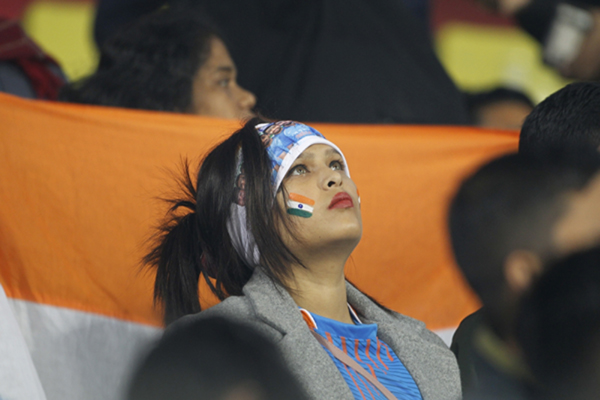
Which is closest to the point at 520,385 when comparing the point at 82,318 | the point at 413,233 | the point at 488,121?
the point at 82,318

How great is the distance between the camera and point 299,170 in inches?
60.6

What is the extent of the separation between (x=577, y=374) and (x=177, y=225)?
1.19 metres

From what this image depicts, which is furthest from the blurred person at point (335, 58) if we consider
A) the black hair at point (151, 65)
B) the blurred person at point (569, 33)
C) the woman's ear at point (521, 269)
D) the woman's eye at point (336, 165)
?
the woman's ear at point (521, 269)

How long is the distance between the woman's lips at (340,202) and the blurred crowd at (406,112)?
1.11ft

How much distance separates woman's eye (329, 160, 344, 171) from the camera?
160cm

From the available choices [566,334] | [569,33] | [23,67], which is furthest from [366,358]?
[23,67]

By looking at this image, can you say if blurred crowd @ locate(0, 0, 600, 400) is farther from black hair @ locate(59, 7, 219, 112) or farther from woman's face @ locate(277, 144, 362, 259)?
woman's face @ locate(277, 144, 362, 259)

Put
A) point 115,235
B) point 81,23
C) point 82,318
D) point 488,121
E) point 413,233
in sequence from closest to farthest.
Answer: point 82,318 < point 115,235 < point 413,233 < point 488,121 < point 81,23

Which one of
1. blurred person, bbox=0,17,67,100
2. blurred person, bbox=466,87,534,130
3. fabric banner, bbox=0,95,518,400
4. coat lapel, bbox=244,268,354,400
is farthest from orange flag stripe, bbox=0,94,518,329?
blurred person, bbox=466,87,534,130

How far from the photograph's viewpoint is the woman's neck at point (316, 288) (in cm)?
149

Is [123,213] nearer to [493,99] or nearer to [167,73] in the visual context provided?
[167,73]

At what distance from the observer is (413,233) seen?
2203 mm

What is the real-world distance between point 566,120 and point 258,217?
655 millimetres

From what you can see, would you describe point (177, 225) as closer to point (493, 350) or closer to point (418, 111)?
point (493, 350)
